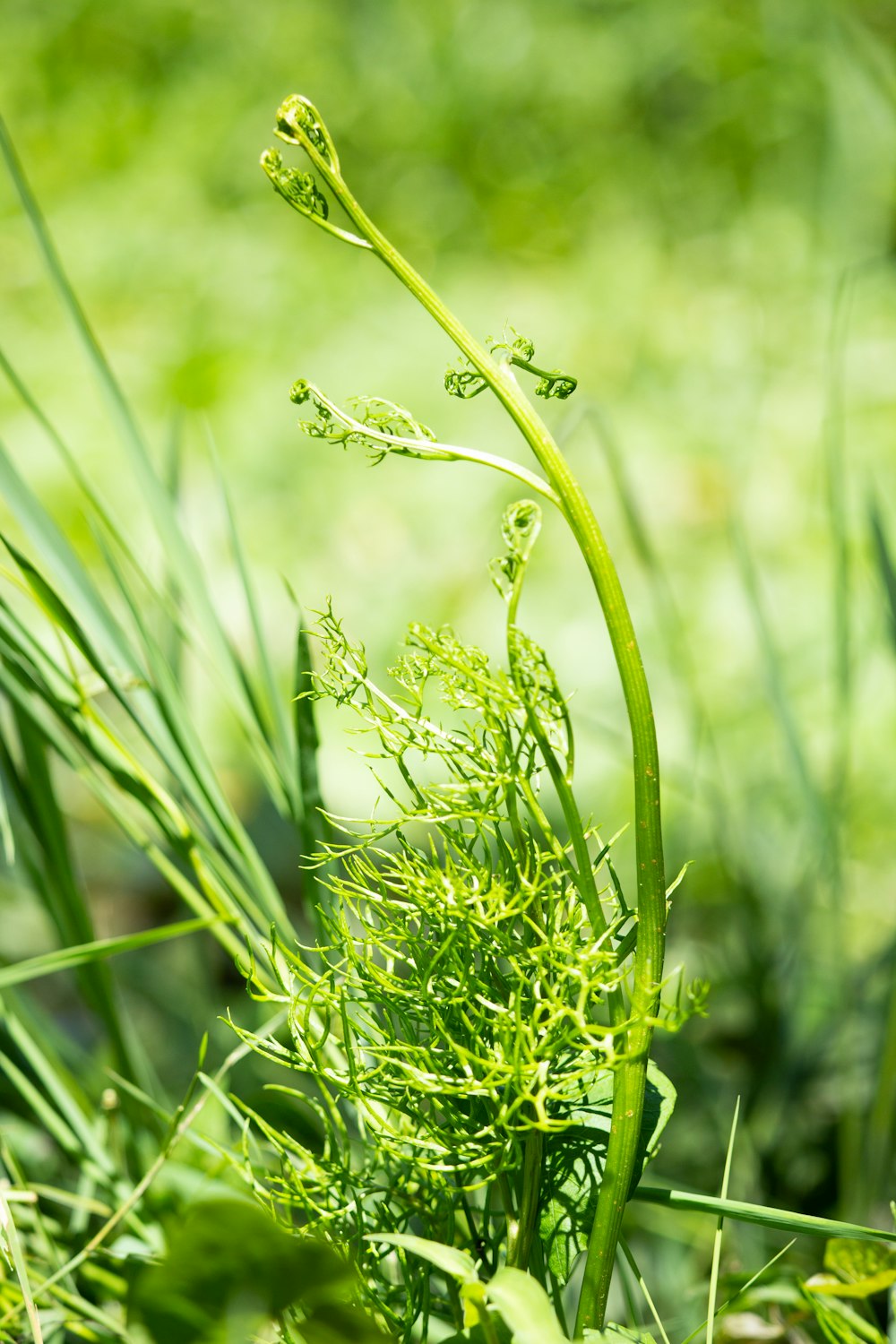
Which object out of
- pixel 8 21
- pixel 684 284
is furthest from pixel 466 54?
pixel 8 21

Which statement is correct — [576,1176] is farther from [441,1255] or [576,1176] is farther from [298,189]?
[298,189]

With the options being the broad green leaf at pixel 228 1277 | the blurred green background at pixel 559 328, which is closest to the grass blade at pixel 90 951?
the broad green leaf at pixel 228 1277

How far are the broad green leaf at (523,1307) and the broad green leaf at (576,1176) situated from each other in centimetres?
4

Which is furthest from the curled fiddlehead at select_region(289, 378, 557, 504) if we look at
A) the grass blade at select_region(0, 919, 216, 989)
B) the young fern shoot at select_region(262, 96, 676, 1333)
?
the grass blade at select_region(0, 919, 216, 989)

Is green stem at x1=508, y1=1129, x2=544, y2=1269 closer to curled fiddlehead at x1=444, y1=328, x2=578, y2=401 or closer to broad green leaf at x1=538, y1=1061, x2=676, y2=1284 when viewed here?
broad green leaf at x1=538, y1=1061, x2=676, y2=1284

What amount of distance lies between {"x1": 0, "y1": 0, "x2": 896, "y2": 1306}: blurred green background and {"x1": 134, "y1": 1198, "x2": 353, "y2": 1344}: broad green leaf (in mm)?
359

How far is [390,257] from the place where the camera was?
7.6 inches

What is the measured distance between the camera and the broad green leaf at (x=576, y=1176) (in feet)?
0.72

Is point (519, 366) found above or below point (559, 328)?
below

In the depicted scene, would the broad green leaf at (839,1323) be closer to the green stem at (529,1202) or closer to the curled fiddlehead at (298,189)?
the green stem at (529,1202)

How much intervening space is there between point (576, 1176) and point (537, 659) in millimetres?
103

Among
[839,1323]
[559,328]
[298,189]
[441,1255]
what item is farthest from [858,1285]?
[559,328]

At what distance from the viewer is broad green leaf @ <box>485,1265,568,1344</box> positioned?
0.55ft

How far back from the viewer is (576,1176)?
222mm
